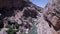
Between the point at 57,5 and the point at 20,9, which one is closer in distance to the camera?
the point at 57,5

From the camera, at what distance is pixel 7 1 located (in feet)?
132

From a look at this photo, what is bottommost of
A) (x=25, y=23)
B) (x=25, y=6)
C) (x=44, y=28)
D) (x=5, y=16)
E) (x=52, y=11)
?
(x=44, y=28)

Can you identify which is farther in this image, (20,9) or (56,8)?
(20,9)

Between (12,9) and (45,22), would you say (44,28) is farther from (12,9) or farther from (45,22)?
(12,9)

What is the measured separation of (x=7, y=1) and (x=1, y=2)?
1921mm

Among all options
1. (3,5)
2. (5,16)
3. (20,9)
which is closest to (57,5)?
(5,16)

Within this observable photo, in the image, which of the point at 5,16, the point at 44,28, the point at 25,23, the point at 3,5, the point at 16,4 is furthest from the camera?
the point at 16,4

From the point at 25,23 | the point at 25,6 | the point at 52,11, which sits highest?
the point at 25,6

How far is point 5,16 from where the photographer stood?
37.0 metres

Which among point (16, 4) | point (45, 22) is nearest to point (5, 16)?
point (16, 4)

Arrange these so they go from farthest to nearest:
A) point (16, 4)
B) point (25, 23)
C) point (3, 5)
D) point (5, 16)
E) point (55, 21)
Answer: point (16, 4) < point (3, 5) < point (5, 16) < point (25, 23) < point (55, 21)

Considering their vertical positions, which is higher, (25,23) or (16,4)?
(16,4)

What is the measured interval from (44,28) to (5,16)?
32259 millimetres

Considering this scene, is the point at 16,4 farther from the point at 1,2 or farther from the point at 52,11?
the point at 52,11
